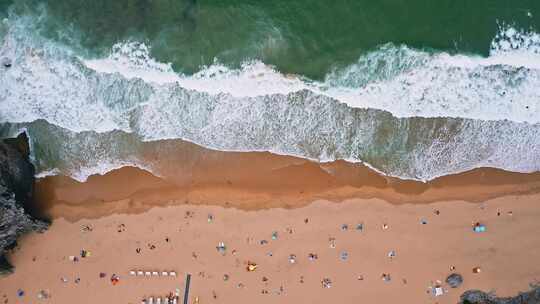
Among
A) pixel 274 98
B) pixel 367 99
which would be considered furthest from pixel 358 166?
pixel 274 98

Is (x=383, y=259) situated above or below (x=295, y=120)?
below

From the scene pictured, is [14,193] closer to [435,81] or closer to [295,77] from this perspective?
[295,77]

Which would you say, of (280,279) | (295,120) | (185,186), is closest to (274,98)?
(295,120)

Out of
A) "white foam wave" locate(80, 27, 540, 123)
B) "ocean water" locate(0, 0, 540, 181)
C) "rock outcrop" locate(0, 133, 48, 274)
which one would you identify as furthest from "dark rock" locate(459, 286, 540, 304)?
"rock outcrop" locate(0, 133, 48, 274)

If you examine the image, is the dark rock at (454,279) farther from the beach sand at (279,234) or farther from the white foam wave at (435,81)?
the white foam wave at (435,81)

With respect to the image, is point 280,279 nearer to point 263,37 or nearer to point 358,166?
point 358,166

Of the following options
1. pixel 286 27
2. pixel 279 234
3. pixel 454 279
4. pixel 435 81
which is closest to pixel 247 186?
pixel 279 234

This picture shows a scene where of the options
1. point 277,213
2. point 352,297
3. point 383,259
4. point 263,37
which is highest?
point 263,37
